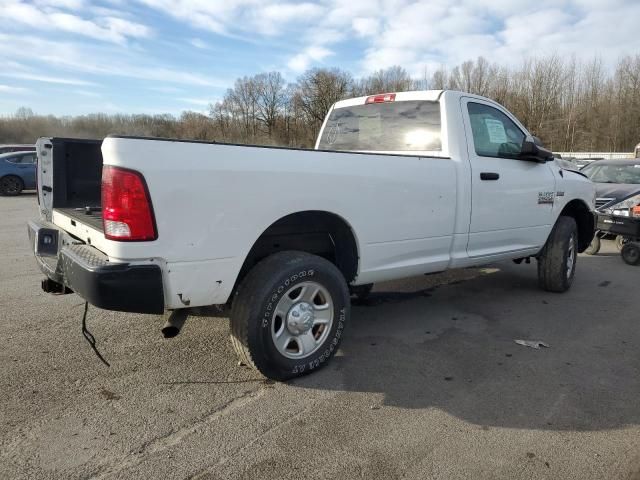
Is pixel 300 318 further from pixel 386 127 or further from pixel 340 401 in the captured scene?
pixel 386 127

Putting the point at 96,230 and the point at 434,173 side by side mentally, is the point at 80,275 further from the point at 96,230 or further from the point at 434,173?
the point at 434,173

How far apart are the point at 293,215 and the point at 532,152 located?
112 inches

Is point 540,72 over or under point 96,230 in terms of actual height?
over

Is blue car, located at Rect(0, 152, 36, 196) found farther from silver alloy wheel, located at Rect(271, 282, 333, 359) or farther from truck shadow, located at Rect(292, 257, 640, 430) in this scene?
silver alloy wheel, located at Rect(271, 282, 333, 359)

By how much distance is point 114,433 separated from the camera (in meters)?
2.72

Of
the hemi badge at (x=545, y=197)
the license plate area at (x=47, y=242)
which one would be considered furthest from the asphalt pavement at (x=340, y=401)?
the hemi badge at (x=545, y=197)

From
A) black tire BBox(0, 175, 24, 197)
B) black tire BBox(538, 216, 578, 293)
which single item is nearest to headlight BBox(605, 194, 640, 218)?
black tire BBox(538, 216, 578, 293)

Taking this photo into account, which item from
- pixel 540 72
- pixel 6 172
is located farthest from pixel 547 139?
pixel 6 172

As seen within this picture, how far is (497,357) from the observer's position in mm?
3879

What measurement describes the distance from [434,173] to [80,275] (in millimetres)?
2680

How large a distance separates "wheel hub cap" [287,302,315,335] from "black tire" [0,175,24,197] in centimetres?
1862

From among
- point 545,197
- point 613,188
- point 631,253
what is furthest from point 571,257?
point 613,188

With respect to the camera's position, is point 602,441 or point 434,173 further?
point 434,173

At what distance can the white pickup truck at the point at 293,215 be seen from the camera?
8.73 ft
